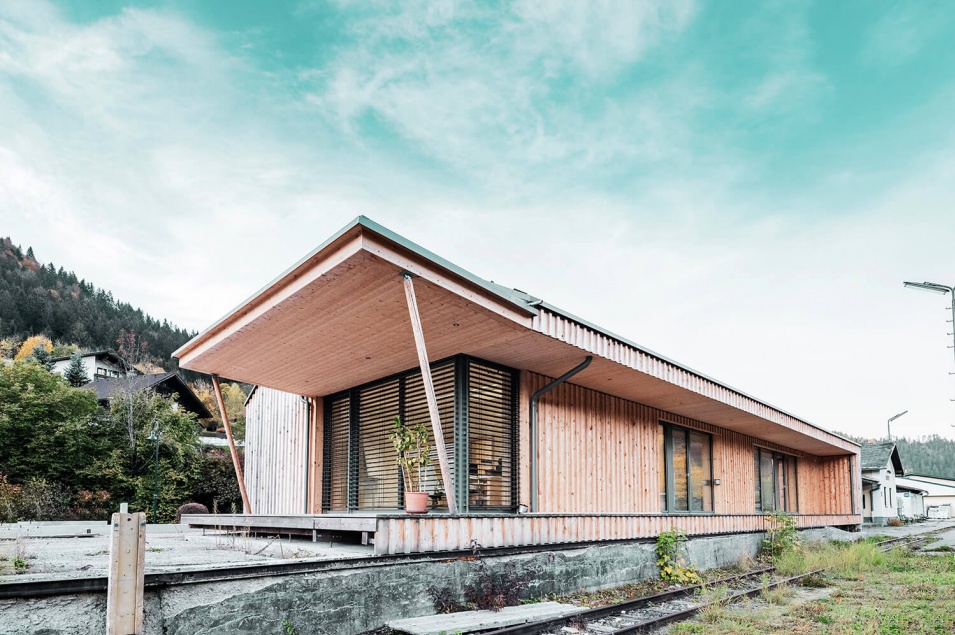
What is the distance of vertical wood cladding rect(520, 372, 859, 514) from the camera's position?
406 inches

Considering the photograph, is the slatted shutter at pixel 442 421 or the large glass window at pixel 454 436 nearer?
the large glass window at pixel 454 436

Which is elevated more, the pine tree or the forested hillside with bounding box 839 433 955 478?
the pine tree

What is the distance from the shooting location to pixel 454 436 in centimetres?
938

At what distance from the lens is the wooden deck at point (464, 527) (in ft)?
21.2

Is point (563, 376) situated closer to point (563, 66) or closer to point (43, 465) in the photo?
point (563, 66)

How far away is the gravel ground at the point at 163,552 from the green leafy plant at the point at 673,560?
196 inches

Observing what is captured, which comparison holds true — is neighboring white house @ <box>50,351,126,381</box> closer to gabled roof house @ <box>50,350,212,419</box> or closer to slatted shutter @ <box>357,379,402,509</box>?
gabled roof house @ <box>50,350,212,419</box>

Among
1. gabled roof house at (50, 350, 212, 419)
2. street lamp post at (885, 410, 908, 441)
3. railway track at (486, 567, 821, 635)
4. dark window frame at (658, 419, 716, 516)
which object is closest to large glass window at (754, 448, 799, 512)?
dark window frame at (658, 419, 716, 516)

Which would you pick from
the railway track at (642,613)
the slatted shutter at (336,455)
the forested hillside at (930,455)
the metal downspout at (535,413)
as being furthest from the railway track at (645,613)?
the forested hillside at (930,455)

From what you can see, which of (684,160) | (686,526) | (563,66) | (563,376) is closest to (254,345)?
(563,376)

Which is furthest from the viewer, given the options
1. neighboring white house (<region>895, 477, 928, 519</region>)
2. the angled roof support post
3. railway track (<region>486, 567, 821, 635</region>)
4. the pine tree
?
neighboring white house (<region>895, 477, 928, 519</region>)

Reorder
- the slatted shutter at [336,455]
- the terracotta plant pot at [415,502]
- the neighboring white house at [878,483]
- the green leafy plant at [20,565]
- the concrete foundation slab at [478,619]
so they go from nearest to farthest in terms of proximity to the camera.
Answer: the green leafy plant at [20,565] < the concrete foundation slab at [478,619] < the terracotta plant pot at [415,502] < the slatted shutter at [336,455] < the neighboring white house at [878,483]

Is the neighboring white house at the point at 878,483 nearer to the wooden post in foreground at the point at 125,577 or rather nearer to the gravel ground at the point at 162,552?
the gravel ground at the point at 162,552

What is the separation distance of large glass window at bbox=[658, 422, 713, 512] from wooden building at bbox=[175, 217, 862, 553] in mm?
59
